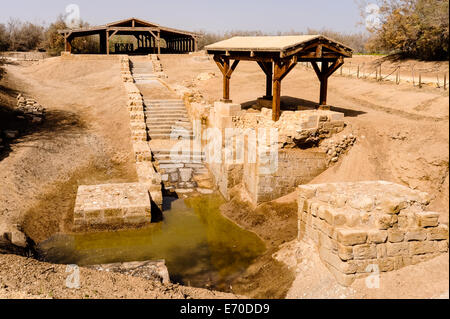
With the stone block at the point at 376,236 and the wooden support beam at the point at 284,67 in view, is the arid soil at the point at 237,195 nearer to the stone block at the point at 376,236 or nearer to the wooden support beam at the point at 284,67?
the stone block at the point at 376,236

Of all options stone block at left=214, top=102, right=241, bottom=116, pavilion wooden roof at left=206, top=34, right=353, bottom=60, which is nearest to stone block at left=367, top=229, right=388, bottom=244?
pavilion wooden roof at left=206, top=34, right=353, bottom=60

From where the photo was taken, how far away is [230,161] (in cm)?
1113

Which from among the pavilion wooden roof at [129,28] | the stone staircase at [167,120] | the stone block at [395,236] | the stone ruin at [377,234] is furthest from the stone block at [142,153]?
the pavilion wooden roof at [129,28]

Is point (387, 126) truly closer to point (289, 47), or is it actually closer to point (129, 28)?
point (289, 47)

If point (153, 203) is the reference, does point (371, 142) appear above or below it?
above

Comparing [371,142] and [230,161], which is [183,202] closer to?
[230,161]

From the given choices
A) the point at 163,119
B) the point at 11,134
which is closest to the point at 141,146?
the point at 163,119

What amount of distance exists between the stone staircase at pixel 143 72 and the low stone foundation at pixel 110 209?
13.0m

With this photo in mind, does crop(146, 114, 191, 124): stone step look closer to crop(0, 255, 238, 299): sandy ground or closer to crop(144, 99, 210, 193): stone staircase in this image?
crop(144, 99, 210, 193): stone staircase

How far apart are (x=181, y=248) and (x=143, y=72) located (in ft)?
59.3

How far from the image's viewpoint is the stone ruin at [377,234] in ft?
18.6

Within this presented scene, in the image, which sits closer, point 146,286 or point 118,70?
point 146,286
